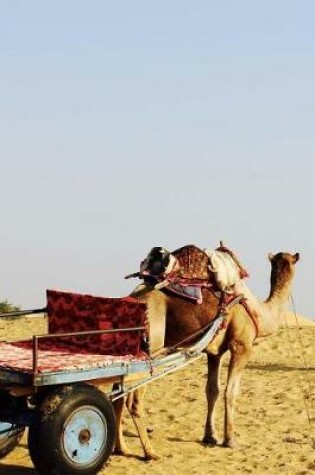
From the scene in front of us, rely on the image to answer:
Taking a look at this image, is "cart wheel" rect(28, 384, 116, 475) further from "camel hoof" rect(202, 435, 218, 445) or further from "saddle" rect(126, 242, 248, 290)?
"camel hoof" rect(202, 435, 218, 445)

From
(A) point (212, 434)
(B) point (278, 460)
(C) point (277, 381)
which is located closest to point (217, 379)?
(A) point (212, 434)

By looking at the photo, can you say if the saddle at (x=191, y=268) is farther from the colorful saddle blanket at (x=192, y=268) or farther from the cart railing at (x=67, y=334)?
the cart railing at (x=67, y=334)

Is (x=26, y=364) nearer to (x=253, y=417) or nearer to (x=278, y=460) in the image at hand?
(x=278, y=460)

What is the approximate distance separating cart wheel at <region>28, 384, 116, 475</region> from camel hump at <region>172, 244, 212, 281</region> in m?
2.64

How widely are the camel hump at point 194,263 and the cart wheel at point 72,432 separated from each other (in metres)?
2.64

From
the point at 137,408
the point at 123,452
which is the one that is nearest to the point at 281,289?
the point at 137,408

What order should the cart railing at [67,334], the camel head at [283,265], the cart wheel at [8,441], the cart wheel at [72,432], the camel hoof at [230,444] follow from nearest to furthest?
the cart railing at [67,334], the cart wheel at [72,432], the cart wheel at [8,441], the camel hoof at [230,444], the camel head at [283,265]

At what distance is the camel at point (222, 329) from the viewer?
9.41 m

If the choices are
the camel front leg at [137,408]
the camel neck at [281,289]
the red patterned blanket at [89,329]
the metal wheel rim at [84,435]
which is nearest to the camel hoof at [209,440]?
the camel front leg at [137,408]

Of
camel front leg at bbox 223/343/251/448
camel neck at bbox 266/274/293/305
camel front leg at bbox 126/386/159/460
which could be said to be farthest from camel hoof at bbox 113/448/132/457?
camel neck at bbox 266/274/293/305

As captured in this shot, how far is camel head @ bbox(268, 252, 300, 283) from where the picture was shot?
11.4m

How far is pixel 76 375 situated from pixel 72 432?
1.62 feet

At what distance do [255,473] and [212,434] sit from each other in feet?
4.69

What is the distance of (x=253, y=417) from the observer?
12.2 m
